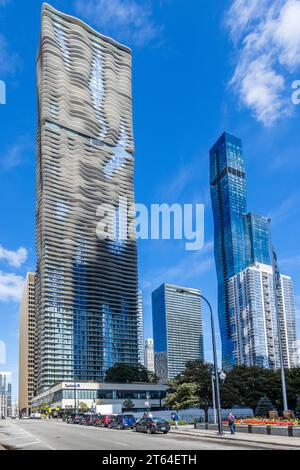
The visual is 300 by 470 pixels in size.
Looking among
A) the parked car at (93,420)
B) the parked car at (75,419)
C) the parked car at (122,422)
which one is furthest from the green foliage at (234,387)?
the parked car at (122,422)

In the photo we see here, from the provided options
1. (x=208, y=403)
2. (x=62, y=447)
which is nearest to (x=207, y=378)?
(x=208, y=403)

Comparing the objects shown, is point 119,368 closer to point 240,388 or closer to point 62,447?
point 240,388

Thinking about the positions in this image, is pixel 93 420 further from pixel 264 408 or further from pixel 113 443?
pixel 113 443

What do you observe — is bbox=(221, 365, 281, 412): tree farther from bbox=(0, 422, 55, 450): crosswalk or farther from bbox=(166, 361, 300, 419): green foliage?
bbox=(0, 422, 55, 450): crosswalk

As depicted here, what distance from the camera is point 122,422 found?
51.3 meters

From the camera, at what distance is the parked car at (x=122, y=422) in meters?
50.6

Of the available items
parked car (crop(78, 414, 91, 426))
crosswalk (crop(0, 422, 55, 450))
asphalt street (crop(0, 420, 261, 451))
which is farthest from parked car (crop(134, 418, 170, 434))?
parked car (crop(78, 414, 91, 426))

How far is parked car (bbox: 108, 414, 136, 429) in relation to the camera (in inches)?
1992

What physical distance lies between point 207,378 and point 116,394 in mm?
111100

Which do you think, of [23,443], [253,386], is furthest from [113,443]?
[253,386]

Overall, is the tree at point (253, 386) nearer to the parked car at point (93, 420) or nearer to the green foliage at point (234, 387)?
the green foliage at point (234, 387)

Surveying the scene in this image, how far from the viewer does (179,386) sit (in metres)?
Result: 71.9

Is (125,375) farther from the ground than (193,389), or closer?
closer

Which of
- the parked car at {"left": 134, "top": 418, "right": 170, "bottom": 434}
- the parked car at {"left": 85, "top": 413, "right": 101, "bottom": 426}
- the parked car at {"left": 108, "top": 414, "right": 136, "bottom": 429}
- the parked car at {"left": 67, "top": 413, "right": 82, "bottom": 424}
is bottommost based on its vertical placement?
the parked car at {"left": 67, "top": 413, "right": 82, "bottom": 424}
